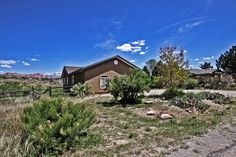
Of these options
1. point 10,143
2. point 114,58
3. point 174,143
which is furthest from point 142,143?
point 114,58

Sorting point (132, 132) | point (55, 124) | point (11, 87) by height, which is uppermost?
point (11, 87)

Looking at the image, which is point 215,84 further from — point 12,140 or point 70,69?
point 12,140

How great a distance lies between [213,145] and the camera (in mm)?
6328

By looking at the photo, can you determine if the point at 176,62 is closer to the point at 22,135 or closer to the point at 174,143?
the point at 174,143

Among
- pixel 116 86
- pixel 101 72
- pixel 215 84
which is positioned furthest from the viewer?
pixel 215 84

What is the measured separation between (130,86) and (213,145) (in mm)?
8089

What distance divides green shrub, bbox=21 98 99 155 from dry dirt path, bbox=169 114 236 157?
2.36m

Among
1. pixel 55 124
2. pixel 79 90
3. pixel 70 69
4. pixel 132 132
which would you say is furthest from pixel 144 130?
pixel 70 69

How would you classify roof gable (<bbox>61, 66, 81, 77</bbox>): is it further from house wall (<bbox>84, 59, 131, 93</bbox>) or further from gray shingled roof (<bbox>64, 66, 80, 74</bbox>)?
house wall (<bbox>84, 59, 131, 93</bbox>)

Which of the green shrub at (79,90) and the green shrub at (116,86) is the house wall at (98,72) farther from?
the green shrub at (116,86)

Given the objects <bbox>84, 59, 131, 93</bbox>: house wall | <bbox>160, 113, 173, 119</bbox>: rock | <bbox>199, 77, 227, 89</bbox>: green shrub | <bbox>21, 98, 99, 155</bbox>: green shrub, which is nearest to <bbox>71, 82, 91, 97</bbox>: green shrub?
<bbox>84, 59, 131, 93</bbox>: house wall

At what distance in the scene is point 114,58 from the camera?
1069 inches

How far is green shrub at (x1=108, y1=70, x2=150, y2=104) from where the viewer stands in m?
14.1

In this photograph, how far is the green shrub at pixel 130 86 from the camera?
14.1 m
